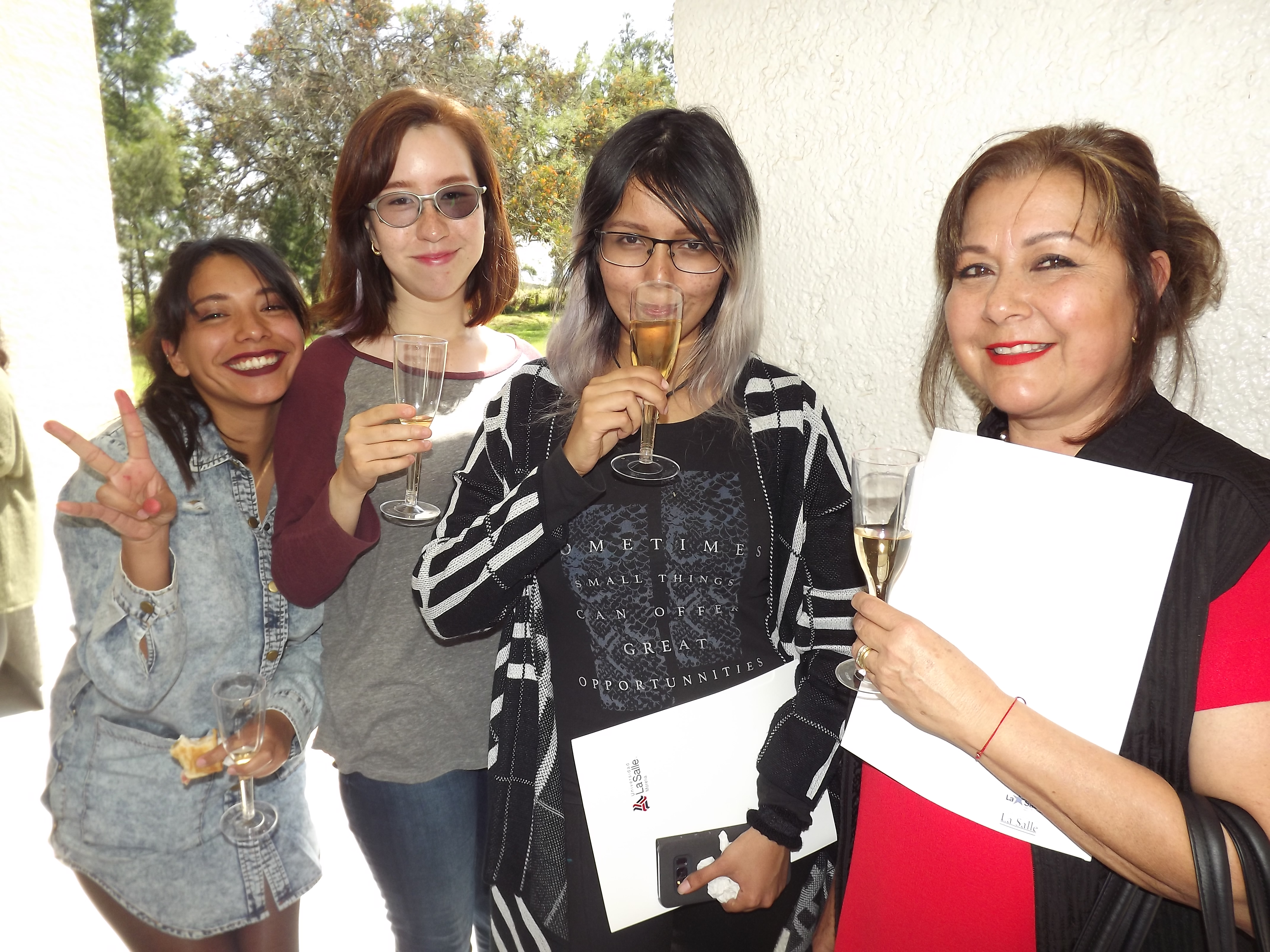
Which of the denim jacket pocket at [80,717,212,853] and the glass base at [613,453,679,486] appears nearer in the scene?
the glass base at [613,453,679,486]

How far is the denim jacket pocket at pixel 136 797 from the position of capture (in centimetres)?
168

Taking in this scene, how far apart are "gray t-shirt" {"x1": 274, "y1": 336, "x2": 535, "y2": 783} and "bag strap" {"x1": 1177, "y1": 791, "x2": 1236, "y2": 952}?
4.26 feet

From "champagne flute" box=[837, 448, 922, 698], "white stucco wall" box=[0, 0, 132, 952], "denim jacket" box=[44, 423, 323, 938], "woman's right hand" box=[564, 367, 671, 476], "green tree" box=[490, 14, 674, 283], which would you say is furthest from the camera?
"green tree" box=[490, 14, 674, 283]

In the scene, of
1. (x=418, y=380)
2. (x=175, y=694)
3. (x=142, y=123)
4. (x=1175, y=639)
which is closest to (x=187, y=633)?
(x=175, y=694)

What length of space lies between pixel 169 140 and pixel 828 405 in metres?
6.14

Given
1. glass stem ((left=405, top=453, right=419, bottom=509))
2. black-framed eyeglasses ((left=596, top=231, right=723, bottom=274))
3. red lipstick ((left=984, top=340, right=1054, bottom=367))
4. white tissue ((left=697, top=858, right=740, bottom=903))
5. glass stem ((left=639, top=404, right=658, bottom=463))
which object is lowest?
white tissue ((left=697, top=858, right=740, bottom=903))

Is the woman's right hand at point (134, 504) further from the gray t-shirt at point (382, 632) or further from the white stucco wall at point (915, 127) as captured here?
the white stucco wall at point (915, 127)

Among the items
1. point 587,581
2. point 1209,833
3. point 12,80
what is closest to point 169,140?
point 12,80

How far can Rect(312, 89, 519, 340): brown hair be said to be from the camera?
1837mm

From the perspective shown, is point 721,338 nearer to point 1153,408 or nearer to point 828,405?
point 828,405

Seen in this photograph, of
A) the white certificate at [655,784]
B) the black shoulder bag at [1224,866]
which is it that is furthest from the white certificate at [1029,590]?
the white certificate at [655,784]

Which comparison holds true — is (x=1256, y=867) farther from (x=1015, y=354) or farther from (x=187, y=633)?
(x=187, y=633)

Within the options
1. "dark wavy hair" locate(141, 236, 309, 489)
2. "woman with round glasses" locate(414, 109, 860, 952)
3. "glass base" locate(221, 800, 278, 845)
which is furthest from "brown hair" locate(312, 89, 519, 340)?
"glass base" locate(221, 800, 278, 845)

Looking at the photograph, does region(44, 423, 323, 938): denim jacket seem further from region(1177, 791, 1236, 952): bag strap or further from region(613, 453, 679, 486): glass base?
region(1177, 791, 1236, 952): bag strap
